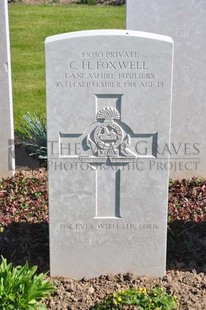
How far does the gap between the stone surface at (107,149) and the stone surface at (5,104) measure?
2061 millimetres

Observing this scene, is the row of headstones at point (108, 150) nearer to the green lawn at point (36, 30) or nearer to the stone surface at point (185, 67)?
the stone surface at point (185, 67)

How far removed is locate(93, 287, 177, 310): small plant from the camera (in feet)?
14.3

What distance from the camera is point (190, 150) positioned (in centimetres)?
672

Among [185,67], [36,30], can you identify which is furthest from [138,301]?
[36,30]

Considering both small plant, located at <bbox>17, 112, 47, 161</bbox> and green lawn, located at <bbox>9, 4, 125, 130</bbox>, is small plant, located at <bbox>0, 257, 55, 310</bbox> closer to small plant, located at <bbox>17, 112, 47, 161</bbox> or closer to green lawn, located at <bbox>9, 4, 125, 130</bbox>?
small plant, located at <bbox>17, 112, 47, 161</bbox>

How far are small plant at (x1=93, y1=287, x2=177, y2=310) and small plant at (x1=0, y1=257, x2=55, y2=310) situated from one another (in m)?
0.42

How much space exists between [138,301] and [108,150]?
43.8 inches

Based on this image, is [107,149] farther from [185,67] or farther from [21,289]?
[185,67]

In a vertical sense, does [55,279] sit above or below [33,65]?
below

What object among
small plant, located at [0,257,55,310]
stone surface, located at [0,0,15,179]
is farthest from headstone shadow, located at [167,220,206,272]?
stone surface, located at [0,0,15,179]

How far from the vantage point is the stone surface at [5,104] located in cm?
632

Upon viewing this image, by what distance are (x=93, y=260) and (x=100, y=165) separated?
2.56 ft

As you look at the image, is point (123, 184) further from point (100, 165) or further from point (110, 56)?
point (110, 56)

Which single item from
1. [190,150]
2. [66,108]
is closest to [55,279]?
[66,108]
